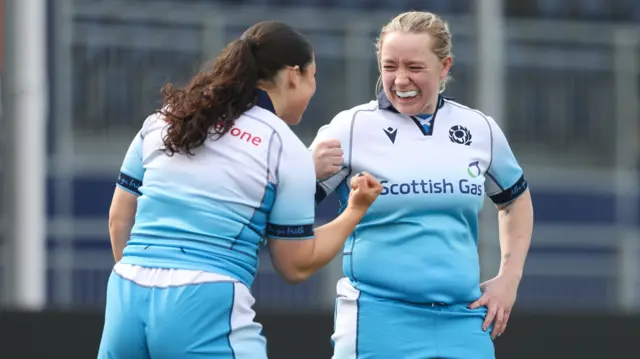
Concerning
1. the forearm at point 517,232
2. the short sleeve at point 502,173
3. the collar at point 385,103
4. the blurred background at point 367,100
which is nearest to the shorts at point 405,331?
the forearm at point 517,232

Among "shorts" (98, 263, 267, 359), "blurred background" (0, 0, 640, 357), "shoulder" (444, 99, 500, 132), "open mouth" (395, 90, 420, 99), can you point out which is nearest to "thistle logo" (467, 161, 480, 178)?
"shoulder" (444, 99, 500, 132)

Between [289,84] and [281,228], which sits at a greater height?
[289,84]

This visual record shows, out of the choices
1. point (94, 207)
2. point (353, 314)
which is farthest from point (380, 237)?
point (94, 207)

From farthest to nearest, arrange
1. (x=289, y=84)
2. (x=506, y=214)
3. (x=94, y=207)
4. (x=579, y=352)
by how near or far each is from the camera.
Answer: (x=94, y=207) → (x=579, y=352) → (x=506, y=214) → (x=289, y=84)

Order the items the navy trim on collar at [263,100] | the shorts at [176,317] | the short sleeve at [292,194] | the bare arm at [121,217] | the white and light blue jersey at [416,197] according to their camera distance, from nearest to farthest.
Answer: the shorts at [176,317], the short sleeve at [292,194], the navy trim on collar at [263,100], the bare arm at [121,217], the white and light blue jersey at [416,197]

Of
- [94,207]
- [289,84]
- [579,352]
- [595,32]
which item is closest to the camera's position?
[289,84]

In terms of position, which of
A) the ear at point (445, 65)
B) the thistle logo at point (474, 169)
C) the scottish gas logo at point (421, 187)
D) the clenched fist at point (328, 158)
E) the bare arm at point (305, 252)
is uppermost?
the ear at point (445, 65)

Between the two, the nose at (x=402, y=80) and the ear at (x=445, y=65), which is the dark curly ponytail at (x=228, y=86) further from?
the ear at (x=445, y=65)

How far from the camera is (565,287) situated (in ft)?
38.8

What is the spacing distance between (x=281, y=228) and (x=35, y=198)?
3.51 metres

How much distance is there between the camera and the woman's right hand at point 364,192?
324 centimetres

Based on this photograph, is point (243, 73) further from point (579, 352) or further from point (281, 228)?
point (579, 352)

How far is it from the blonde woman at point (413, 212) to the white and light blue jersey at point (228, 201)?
→ 1.41ft

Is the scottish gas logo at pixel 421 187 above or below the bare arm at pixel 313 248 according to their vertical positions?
above
